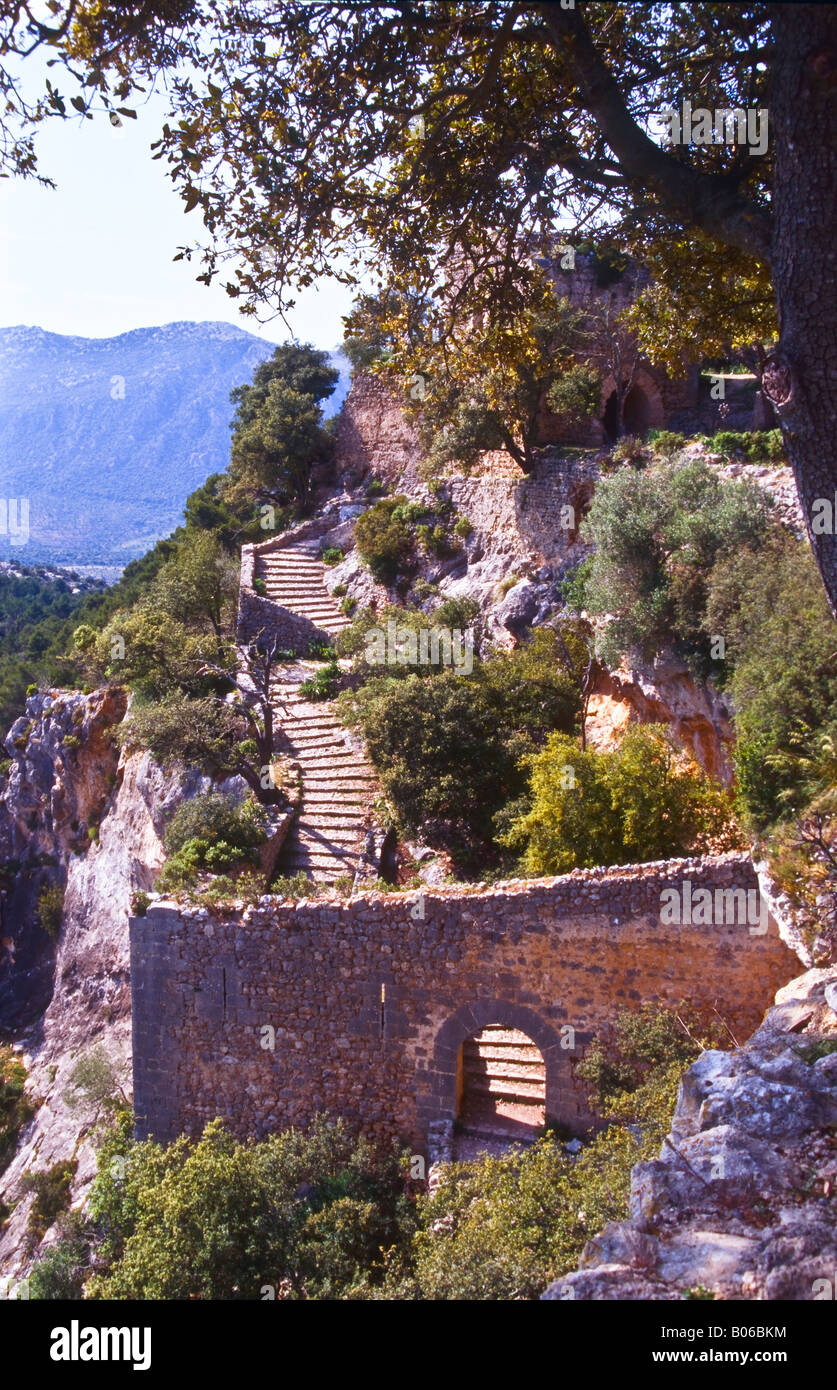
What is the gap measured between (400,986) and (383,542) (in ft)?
47.0

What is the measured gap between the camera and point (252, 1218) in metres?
7.70

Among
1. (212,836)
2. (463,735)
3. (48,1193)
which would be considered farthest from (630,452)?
(48,1193)

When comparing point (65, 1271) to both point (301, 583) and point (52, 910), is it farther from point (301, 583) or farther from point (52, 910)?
point (301, 583)

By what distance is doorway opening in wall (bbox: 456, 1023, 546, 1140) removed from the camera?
31.9 feet

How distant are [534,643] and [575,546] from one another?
9.35 ft

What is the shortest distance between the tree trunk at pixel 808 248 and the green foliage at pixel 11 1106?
20305 mm

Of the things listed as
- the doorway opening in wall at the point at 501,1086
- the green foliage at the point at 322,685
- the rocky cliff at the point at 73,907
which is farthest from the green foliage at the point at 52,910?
the doorway opening in wall at the point at 501,1086

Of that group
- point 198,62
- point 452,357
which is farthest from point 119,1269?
point 198,62

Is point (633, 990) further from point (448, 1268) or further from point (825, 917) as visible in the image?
point (448, 1268)

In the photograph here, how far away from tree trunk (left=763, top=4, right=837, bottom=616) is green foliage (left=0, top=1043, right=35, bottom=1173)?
20305mm

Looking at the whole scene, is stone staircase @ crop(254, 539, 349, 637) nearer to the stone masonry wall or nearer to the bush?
the bush

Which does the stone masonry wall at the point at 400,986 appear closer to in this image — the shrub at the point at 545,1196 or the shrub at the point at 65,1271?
the shrub at the point at 545,1196

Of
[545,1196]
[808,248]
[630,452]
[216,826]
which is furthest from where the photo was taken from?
[630,452]

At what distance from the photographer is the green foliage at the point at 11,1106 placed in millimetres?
19047
